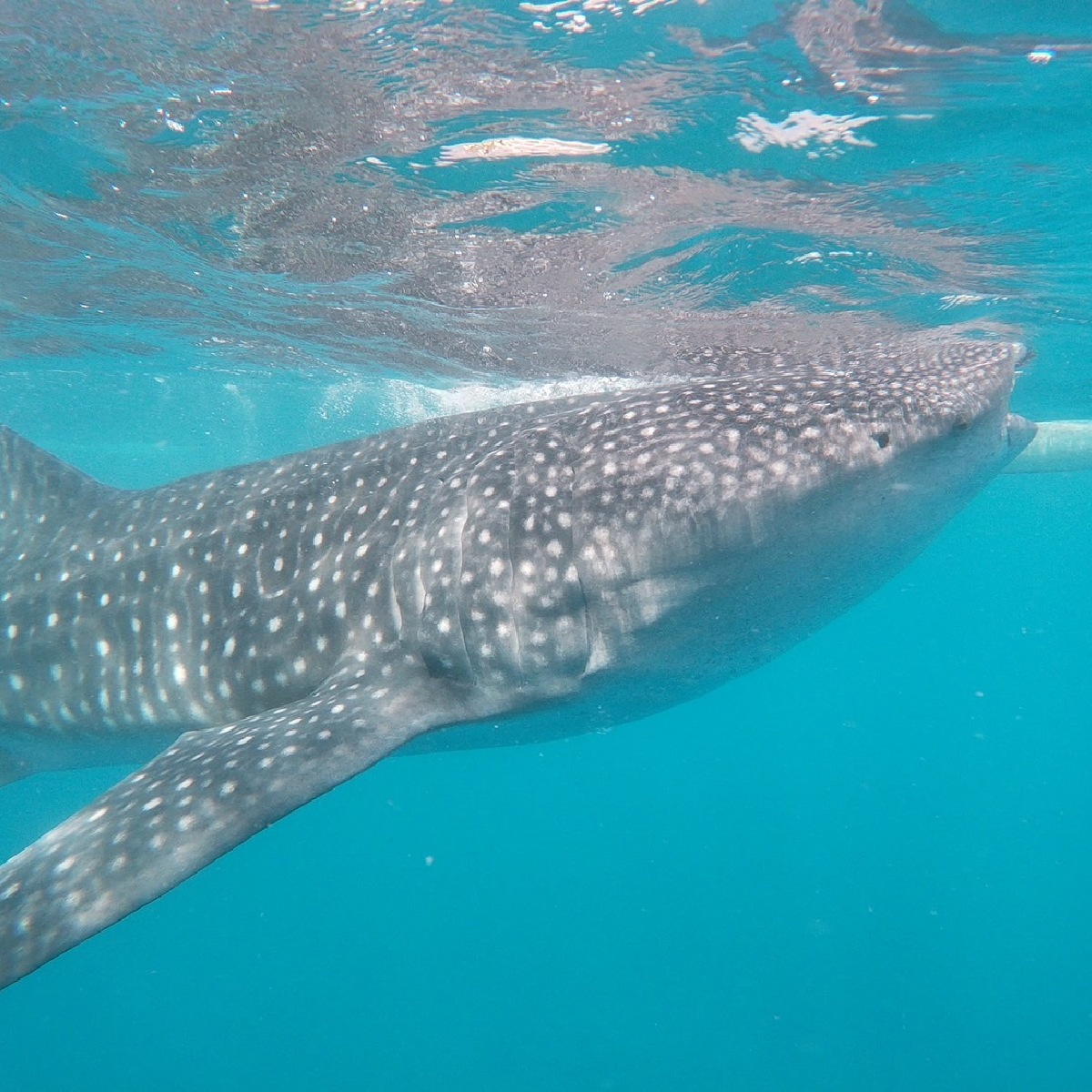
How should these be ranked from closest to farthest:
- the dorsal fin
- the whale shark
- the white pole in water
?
1. the whale shark
2. the dorsal fin
3. the white pole in water

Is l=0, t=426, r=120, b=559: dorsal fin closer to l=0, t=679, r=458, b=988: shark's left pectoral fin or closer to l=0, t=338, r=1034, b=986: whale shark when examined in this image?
l=0, t=338, r=1034, b=986: whale shark

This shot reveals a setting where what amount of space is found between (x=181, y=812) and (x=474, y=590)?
187 centimetres

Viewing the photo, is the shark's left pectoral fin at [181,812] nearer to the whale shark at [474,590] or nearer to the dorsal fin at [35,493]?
the whale shark at [474,590]

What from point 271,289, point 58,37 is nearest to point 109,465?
point 271,289

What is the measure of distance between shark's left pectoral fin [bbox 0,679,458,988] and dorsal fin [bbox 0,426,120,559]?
3.84 metres

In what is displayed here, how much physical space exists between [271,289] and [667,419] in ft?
36.1

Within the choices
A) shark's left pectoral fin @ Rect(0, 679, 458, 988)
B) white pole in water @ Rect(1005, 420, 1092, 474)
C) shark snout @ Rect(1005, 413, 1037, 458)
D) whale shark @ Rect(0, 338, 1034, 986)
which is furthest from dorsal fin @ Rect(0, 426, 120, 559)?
white pole in water @ Rect(1005, 420, 1092, 474)

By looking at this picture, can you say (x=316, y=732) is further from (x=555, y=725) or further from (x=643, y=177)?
(x=643, y=177)

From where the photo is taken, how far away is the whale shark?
3.64 m

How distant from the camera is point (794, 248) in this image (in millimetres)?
9891

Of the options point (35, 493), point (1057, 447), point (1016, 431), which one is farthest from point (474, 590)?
point (1057, 447)

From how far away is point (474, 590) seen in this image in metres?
4.41

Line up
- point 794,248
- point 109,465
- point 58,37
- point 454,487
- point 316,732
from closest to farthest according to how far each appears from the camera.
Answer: point 316,732 < point 454,487 < point 58,37 < point 794,248 < point 109,465

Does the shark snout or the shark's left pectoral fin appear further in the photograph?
the shark snout
